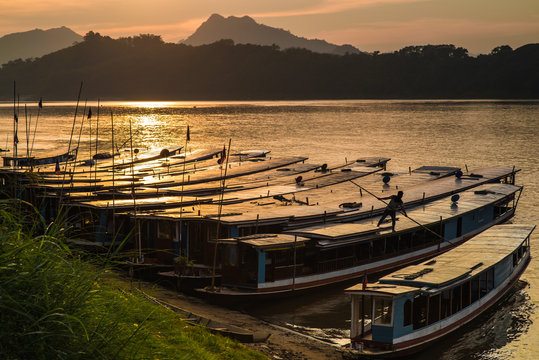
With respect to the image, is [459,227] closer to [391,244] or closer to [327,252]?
[391,244]

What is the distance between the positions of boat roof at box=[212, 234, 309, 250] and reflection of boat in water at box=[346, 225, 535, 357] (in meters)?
4.91

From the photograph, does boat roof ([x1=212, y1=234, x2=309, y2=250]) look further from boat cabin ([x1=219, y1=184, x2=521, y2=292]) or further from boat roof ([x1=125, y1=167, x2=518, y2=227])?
boat roof ([x1=125, y1=167, x2=518, y2=227])

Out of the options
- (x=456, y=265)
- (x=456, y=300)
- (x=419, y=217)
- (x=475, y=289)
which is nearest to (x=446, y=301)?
(x=456, y=300)

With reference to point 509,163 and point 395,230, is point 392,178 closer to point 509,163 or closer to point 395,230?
point 395,230

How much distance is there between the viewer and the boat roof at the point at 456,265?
982 inches

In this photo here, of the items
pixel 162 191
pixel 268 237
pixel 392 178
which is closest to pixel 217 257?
pixel 268 237

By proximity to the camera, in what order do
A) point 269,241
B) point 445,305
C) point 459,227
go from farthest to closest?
point 459,227 → point 269,241 → point 445,305

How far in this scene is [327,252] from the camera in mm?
33812

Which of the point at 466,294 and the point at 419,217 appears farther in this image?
the point at 419,217

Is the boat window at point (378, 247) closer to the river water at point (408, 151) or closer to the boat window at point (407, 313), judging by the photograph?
the river water at point (408, 151)

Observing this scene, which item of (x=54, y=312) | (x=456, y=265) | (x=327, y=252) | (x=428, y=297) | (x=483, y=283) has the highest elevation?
(x=54, y=312)

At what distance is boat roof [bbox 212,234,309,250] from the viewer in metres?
30.3

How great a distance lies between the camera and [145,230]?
120 ft

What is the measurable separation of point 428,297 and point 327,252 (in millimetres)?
9549
